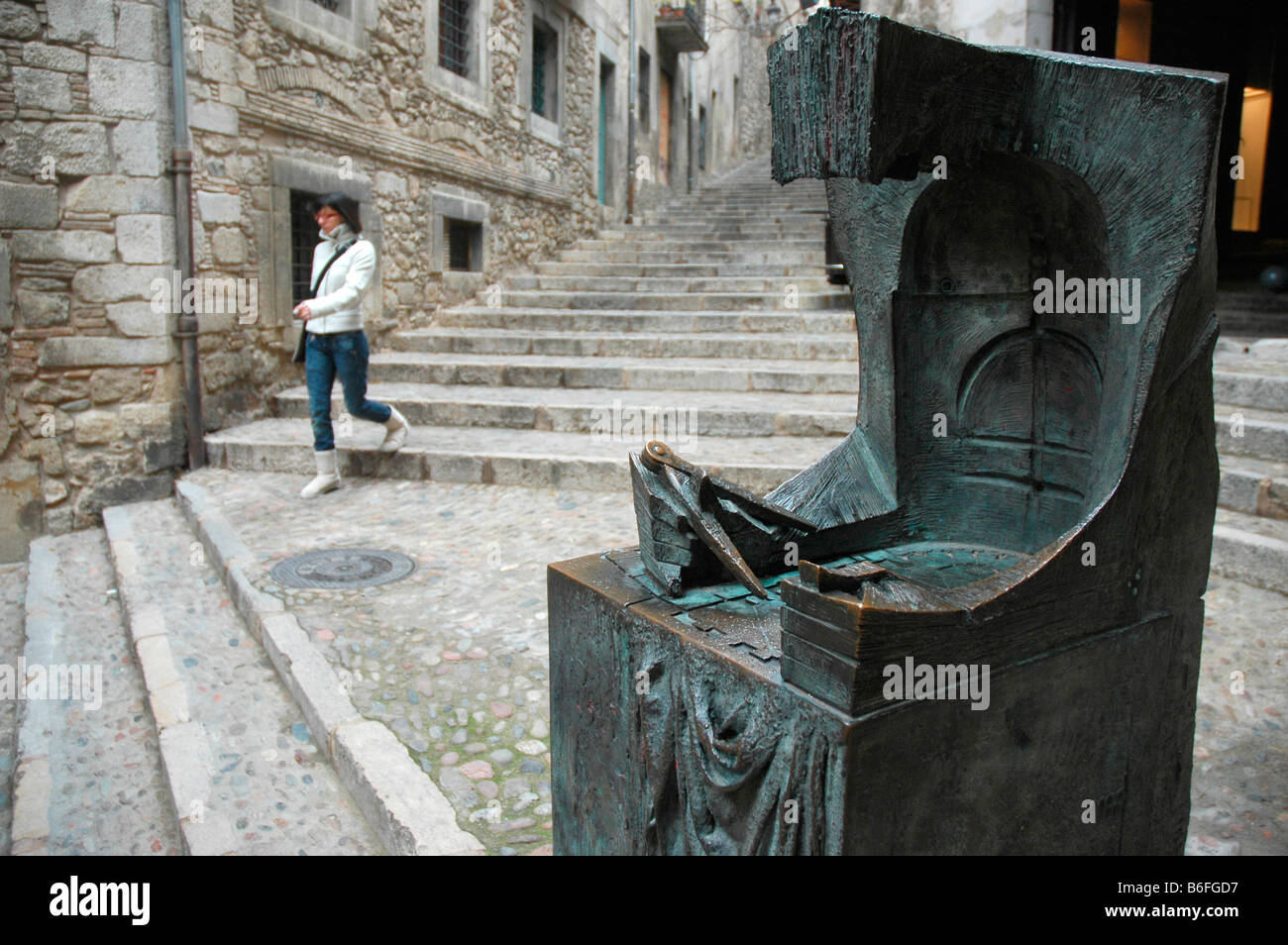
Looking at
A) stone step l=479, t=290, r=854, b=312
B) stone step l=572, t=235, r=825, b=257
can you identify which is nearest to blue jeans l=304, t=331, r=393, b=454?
stone step l=479, t=290, r=854, b=312

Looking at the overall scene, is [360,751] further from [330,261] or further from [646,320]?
[646,320]

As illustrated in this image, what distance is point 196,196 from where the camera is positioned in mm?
6566

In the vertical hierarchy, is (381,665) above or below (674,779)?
below

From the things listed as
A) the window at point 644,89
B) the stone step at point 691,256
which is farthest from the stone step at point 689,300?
the window at point 644,89

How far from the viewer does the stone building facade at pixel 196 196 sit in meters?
5.91

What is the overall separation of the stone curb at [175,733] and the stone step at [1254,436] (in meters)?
4.78

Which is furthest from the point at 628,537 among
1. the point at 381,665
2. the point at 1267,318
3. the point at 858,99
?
the point at 1267,318

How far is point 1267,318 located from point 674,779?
25.8 feet

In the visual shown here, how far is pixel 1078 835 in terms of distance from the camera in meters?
1.81

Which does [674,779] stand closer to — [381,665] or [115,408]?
[381,665]

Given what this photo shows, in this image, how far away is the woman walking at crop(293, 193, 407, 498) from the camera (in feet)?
18.8

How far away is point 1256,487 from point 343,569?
14.2ft
